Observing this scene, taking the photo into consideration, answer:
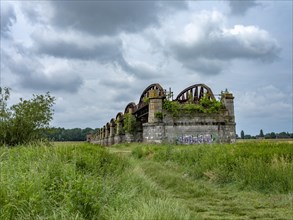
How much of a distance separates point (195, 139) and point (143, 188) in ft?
89.7

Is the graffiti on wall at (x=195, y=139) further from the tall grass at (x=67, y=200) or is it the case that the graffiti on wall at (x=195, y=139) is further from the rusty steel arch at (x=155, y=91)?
the tall grass at (x=67, y=200)

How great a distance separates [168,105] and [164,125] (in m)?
2.11

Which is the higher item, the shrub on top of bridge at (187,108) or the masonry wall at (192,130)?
the shrub on top of bridge at (187,108)

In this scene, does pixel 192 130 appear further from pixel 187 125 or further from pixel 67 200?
pixel 67 200

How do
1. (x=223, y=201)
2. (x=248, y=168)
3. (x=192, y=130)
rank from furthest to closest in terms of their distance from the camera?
1. (x=192, y=130)
2. (x=248, y=168)
3. (x=223, y=201)

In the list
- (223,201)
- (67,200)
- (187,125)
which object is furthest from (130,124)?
(67,200)

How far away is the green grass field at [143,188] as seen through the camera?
5488 millimetres

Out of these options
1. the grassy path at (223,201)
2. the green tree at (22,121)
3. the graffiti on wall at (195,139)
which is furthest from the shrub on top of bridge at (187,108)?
the grassy path at (223,201)

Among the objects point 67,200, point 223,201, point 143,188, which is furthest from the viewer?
point 223,201

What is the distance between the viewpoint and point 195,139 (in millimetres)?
34812

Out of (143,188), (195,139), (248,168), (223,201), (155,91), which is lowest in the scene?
(223,201)

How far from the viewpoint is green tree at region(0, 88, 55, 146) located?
18.2 meters

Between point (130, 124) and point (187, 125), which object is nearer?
point (187, 125)

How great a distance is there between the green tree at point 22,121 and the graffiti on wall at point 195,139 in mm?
18037
